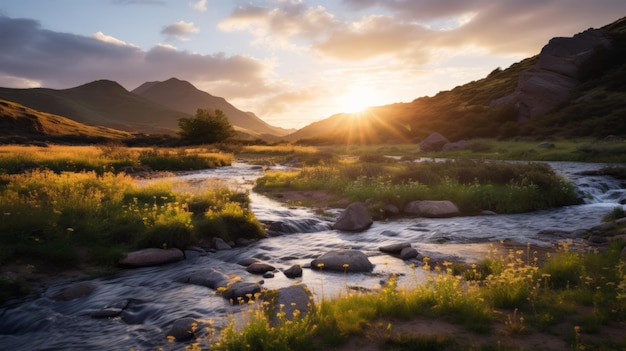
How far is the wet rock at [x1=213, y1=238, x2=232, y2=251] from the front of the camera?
1426 cm

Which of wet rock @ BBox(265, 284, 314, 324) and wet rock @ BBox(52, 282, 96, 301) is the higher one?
wet rock @ BBox(265, 284, 314, 324)

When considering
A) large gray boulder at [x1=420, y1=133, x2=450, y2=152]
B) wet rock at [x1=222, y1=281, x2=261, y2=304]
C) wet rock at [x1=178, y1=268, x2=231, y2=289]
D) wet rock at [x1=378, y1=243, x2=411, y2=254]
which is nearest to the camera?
wet rock at [x1=222, y1=281, x2=261, y2=304]

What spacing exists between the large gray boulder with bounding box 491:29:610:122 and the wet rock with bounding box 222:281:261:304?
71485 millimetres

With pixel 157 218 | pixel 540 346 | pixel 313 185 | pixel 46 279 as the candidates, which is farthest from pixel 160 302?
pixel 313 185

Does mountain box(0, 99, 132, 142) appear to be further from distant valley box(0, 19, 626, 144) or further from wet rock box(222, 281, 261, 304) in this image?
→ wet rock box(222, 281, 261, 304)

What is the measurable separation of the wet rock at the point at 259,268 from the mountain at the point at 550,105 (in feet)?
167

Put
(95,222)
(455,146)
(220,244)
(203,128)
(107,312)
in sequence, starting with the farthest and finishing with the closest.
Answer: (203,128) < (455,146) < (220,244) < (95,222) < (107,312)

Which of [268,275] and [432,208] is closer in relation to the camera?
[268,275]

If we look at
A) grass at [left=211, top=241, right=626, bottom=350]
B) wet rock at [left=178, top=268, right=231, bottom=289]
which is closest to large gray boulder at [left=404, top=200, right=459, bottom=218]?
grass at [left=211, top=241, right=626, bottom=350]

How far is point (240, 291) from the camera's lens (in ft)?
31.2

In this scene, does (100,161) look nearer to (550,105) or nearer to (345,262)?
(345,262)

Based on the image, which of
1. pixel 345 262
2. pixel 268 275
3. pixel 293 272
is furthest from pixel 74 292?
pixel 345 262

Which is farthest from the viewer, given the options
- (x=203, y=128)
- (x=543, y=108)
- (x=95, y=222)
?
(x=203, y=128)

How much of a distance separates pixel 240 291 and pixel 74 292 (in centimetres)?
423
